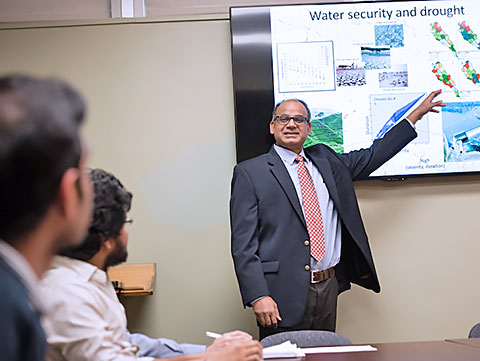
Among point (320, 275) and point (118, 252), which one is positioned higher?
point (118, 252)

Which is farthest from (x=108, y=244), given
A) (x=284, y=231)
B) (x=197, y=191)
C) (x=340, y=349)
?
(x=197, y=191)

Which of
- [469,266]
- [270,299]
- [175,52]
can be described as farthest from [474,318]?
[175,52]

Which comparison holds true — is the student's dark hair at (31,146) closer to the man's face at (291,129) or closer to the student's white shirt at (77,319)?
the student's white shirt at (77,319)

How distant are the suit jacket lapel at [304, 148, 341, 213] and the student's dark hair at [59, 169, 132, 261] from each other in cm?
168

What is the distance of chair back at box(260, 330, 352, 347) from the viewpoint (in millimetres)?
2365

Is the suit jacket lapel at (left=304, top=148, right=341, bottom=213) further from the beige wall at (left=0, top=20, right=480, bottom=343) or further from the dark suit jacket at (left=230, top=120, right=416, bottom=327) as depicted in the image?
the beige wall at (left=0, top=20, right=480, bottom=343)

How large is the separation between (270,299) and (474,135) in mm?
1768

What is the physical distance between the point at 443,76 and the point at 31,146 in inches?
135

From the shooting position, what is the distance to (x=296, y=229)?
3068mm

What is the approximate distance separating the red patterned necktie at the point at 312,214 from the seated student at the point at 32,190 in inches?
93.7

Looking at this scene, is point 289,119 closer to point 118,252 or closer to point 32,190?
point 118,252

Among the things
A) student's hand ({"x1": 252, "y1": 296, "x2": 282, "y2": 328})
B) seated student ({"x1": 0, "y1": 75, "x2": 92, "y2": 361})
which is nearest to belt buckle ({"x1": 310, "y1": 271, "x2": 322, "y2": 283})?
student's hand ({"x1": 252, "y1": 296, "x2": 282, "y2": 328})

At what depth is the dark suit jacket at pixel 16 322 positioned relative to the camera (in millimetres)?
696

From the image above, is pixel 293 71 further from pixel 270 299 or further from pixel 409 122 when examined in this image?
pixel 270 299
